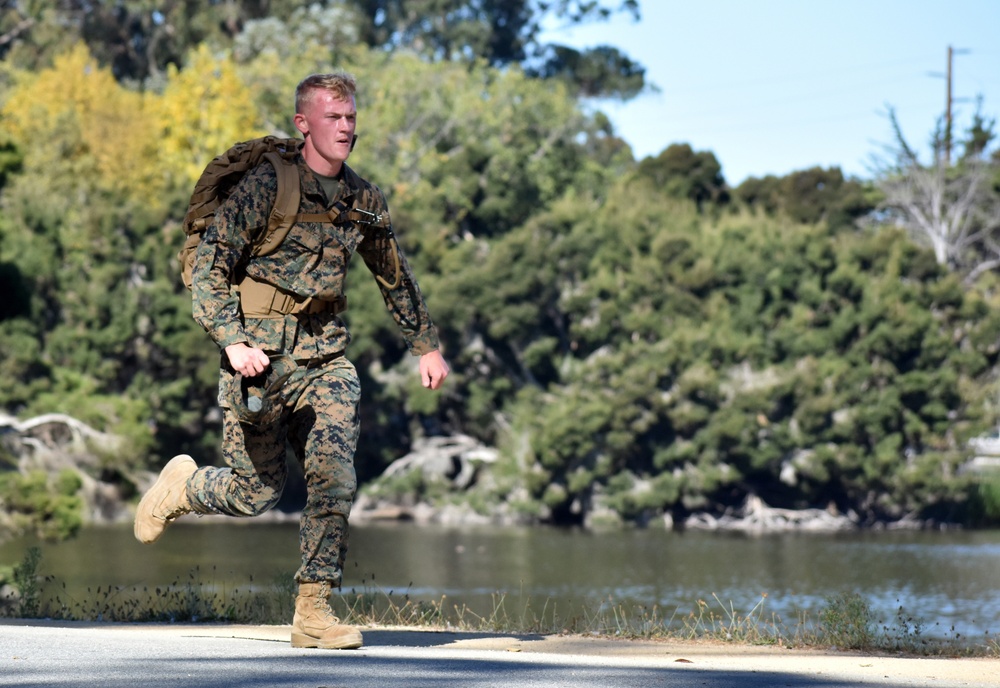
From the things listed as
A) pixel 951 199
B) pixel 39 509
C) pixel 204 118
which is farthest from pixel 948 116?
pixel 39 509

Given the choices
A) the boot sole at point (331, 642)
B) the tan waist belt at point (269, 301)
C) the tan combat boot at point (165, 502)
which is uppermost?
the tan waist belt at point (269, 301)

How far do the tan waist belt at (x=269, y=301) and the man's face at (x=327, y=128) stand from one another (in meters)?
0.56

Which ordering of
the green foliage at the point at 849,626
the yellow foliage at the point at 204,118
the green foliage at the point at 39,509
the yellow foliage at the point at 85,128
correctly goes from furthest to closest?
the yellow foliage at the point at 204,118, the yellow foliage at the point at 85,128, the green foliage at the point at 39,509, the green foliage at the point at 849,626

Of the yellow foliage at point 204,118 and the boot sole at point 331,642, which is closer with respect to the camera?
the boot sole at point 331,642

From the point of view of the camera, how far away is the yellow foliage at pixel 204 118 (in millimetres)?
53938

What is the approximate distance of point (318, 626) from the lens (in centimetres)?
716

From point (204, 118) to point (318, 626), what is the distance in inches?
1930

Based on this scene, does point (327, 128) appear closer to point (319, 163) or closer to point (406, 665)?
point (319, 163)

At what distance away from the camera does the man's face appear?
7.33 metres

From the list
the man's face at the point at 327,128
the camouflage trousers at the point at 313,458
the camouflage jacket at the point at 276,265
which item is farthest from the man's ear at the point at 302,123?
the camouflage trousers at the point at 313,458

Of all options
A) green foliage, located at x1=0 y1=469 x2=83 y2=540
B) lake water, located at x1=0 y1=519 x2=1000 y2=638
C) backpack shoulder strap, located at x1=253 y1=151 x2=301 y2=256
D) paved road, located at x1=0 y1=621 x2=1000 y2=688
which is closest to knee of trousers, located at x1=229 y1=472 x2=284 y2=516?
paved road, located at x1=0 y1=621 x2=1000 y2=688

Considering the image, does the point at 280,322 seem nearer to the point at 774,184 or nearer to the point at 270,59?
the point at 270,59

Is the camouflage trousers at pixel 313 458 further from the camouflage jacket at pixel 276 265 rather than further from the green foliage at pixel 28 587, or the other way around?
the green foliage at pixel 28 587

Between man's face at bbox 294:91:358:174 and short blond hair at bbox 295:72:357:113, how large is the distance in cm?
2
